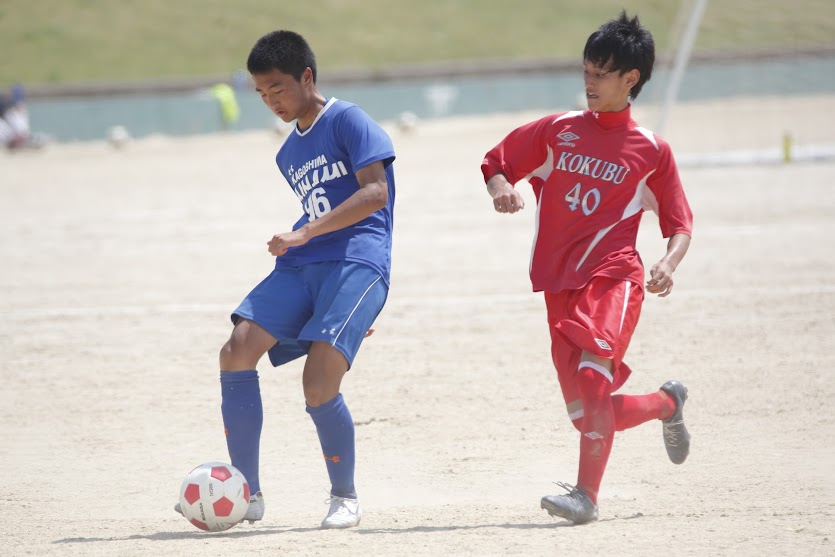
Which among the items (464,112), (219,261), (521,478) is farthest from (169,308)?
(464,112)

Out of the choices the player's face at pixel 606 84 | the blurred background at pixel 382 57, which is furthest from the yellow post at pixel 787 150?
the player's face at pixel 606 84

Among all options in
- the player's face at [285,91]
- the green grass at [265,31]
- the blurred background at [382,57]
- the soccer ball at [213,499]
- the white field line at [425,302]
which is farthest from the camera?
the green grass at [265,31]

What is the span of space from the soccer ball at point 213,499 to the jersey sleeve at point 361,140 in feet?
4.36

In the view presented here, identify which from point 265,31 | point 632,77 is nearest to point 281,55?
point 632,77

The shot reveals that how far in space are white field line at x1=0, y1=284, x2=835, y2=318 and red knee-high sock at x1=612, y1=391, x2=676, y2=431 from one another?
14.2 feet

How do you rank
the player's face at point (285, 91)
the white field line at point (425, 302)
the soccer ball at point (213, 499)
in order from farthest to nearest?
the white field line at point (425, 302) → the player's face at point (285, 91) → the soccer ball at point (213, 499)

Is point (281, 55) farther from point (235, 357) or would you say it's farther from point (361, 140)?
point (235, 357)

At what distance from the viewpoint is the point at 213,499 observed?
420 cm

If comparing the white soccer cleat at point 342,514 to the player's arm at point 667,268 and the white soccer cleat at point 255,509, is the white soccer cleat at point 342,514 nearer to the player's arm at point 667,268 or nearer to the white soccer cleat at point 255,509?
the white soccer cleat at point 255,509

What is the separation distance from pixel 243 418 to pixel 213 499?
0.35 metres

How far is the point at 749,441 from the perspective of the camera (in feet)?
17.7

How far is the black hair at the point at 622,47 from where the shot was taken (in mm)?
4289

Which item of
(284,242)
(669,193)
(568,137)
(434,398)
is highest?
(568,137)

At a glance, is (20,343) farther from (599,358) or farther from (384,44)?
(384,44)
